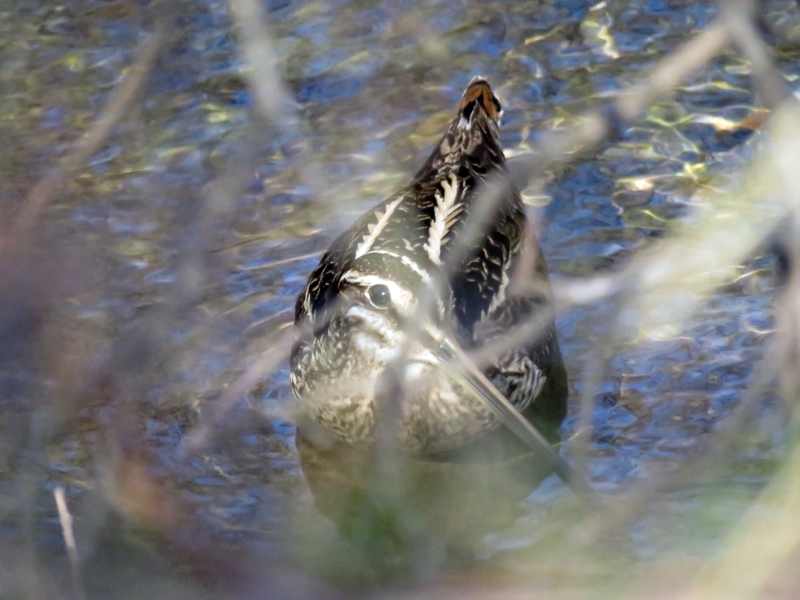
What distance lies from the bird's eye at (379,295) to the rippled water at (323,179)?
12.0 inches

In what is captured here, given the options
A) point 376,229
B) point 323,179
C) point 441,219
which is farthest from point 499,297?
point 323,179

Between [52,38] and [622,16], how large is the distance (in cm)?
304

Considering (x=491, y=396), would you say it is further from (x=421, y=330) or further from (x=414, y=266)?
(x=414, y=266)

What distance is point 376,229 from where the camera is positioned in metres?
3.89

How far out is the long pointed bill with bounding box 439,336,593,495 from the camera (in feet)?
11.1

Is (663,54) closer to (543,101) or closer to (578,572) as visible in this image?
(543,101)

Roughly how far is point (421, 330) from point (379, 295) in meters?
0.18

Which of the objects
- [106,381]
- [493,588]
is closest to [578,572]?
[493,588]

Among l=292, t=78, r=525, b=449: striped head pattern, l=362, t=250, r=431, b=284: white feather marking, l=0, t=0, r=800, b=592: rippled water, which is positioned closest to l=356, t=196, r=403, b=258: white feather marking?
l=292, t=78, r=525, b=449: striped head pattern

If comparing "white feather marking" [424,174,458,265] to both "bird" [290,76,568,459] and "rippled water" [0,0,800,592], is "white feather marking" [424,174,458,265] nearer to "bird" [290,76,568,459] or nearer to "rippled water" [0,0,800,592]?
"bird" [290,76,568,459]

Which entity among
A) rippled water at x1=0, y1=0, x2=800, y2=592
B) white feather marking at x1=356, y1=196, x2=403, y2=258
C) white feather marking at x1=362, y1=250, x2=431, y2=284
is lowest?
rippled water at x1=0, y1=0, x2=800, y2=592

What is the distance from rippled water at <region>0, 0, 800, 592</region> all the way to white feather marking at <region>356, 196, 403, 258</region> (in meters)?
0.28

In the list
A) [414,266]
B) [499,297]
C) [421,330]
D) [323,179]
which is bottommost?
[499,297]

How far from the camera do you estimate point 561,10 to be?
19.3ft
